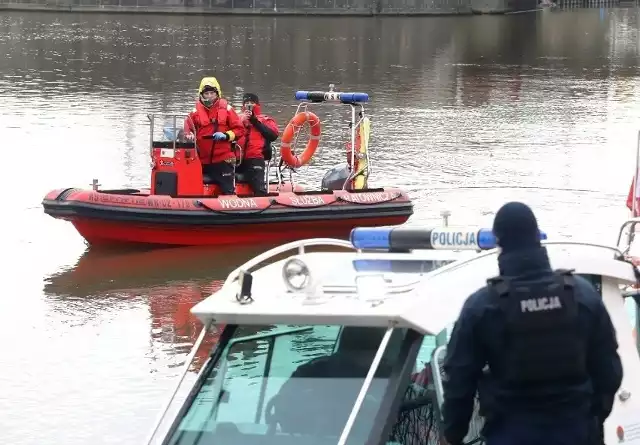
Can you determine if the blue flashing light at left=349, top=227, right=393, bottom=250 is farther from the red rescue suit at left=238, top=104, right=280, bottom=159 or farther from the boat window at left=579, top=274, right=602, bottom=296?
the red rescue suit at left=238, top=104, right=280, bottom=159

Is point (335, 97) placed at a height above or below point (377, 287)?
above

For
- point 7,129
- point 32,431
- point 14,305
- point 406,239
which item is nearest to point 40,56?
point 7,129

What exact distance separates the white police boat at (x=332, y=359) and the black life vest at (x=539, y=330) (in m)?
0.38

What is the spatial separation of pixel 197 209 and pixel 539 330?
921cm

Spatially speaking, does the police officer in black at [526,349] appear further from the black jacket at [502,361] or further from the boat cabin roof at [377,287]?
the boat cabin roof at [377,287]

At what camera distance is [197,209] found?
41.7ft

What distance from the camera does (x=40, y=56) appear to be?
36.4 metres

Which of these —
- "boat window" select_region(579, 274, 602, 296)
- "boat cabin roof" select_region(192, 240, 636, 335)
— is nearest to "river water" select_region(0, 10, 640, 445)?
"boat cabin roof" select_region(192, 240, 636, 335)

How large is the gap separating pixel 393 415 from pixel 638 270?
1362mm

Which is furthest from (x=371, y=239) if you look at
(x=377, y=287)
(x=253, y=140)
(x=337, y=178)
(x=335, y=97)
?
(x=337, y=178)

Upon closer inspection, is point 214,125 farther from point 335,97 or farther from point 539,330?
point 539,330

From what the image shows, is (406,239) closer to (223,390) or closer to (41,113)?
(223,390)

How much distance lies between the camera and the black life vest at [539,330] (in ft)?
12.1

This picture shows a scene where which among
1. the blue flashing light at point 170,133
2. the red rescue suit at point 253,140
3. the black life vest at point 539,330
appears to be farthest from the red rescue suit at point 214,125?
the black life vest at point 539,330
